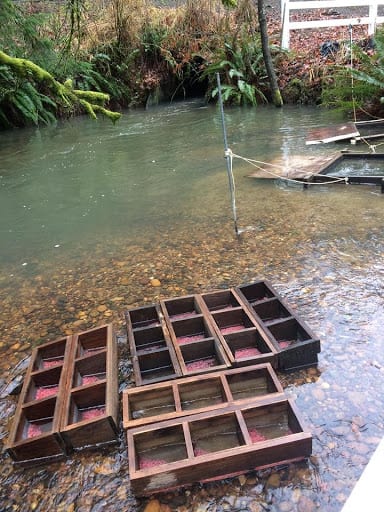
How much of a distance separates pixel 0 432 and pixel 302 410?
1987 millimetres

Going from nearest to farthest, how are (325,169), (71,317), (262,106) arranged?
(71,317)
(325,169)
(262,106)

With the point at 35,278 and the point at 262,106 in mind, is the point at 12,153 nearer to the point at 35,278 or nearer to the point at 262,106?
the point at 35,278

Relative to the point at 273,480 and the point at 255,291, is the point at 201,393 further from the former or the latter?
the point at 255,291

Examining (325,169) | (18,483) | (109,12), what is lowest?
(18,483)

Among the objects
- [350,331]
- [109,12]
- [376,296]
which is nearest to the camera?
[350,331]

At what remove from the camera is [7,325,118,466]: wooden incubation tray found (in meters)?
2.49

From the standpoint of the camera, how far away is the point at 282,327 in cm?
326

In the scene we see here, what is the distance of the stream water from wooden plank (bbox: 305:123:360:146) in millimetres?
208

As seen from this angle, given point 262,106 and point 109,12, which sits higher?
point 109,12

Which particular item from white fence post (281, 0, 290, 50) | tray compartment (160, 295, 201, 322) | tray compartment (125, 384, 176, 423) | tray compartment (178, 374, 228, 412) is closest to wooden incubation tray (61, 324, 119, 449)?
tray compartment (125, 384, 176, 423)

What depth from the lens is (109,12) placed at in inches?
627

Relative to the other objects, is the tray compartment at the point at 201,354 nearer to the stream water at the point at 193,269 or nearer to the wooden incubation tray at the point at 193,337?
the wooden incubation tray at the point at 193,337

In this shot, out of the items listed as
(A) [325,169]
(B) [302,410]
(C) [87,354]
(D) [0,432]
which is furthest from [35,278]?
(A) [325,169]

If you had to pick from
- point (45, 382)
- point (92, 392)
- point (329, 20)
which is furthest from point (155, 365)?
point (329, 20)
